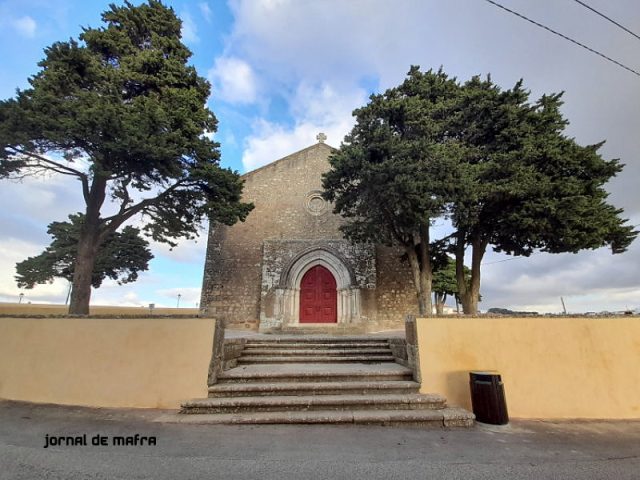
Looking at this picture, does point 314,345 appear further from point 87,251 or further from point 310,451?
point 87,251

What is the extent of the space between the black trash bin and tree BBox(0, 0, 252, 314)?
740cm

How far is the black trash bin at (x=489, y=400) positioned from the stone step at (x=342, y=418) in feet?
0.70

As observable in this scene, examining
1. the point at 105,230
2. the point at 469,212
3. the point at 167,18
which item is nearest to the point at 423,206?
the point at 469,212

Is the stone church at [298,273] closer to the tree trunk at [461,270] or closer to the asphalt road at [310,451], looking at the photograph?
the tree trunk at [461,270]

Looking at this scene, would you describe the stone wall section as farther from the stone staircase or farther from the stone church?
the stone staircase

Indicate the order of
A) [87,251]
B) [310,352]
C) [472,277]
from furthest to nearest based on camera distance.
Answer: [472,277] → [87,251] → [310,352]

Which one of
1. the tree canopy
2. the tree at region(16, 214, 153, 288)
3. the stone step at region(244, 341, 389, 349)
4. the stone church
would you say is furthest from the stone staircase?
the tree at region(16, 214, 153, 288)

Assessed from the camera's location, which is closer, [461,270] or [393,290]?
[461,270]

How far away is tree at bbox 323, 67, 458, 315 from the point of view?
756 centimetres

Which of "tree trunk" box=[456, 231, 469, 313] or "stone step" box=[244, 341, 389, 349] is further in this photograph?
"tree trunk" box=[456, 231, 469, 313]

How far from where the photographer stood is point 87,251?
26.3ft

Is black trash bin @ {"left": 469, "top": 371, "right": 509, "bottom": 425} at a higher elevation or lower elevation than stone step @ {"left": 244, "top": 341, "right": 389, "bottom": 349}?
lower

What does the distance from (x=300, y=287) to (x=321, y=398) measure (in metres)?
7.65

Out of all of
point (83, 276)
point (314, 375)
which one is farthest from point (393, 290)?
point (83, 276)
